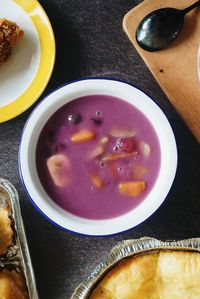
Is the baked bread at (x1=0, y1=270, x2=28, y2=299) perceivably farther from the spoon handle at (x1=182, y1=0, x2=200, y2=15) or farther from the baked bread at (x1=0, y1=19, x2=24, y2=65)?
the spoon handle at (x1=182, y1=0, x2=200, y2=15)

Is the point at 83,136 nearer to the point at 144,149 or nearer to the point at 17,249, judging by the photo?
the point at 144,149

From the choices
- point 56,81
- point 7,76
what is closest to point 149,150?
point 56,81

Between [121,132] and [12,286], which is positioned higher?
[121,132]

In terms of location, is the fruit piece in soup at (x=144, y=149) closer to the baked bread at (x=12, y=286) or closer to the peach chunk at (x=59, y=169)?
the peach chunk at (x=59, y=169)

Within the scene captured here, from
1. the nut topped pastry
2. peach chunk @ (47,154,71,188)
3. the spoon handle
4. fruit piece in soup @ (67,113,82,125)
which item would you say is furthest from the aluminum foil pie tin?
the spoon handle

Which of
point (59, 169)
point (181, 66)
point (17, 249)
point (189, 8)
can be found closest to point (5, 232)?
point (17, 249)

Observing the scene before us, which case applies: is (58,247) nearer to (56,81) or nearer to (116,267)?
(116,267)

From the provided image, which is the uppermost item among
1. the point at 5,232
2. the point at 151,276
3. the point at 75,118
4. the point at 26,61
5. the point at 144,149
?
the point at 26,61
